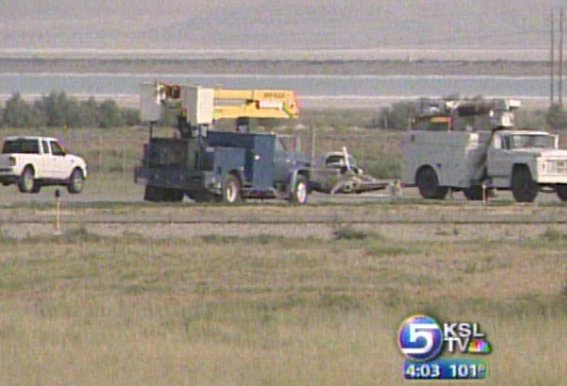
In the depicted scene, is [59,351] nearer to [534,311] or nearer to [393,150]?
[534,311]

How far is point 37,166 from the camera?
46.1 meters

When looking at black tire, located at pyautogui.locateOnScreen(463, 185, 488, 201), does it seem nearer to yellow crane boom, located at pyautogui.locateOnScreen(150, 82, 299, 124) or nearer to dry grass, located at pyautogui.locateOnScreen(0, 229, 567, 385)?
yellow crane boom, located at pyautogui.locateOnScreen(150, 82, 299, 124)

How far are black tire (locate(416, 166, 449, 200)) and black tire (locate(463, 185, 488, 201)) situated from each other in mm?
599

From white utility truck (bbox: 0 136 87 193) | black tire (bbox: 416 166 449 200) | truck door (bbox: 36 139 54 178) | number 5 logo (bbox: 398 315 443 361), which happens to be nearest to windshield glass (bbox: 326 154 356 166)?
black tire (bbox: 416 166 449 200)

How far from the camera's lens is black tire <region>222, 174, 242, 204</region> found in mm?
38188

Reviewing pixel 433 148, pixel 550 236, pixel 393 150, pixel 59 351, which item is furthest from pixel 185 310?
pixel 393 150

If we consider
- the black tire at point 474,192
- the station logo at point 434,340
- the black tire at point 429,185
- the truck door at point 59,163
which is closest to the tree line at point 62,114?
the truck door at point 59,163

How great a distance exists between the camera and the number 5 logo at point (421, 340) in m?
11.8

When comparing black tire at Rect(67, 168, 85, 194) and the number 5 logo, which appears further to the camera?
black tire at Rect(67, 168, 85, 194)

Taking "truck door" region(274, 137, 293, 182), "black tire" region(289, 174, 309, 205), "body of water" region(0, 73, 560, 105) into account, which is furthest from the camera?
"body of water" region(0, 73, 560, 105)

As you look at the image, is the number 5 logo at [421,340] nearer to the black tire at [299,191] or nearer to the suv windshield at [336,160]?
the black tire at [299,191]

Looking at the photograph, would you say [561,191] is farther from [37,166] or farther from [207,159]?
[37,166]

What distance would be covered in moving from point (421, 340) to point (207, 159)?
2653 cm

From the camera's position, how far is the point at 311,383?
11.8 metres
